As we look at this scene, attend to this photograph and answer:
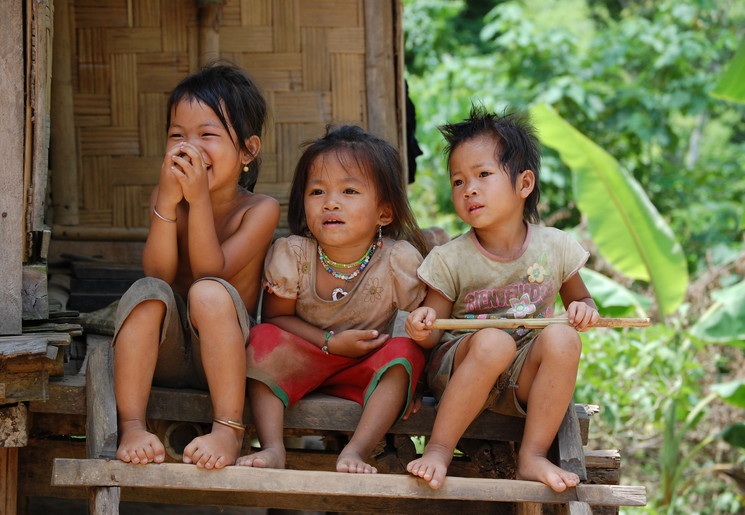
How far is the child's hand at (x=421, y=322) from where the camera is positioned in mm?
2471

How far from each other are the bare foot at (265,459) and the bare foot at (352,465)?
0.17 m

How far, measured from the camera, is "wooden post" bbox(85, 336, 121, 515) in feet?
7.31

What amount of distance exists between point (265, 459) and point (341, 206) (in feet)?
2.61

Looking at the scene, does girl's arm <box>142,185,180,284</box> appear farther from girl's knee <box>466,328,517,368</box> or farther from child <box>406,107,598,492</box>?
girl's knee <box>466,328,517,368</box>

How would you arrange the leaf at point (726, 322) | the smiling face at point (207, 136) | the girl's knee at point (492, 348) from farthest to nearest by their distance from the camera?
the leaf at point (726, 322) < the smiling face at point (207, 136) < the girl's knee at point (492, 348)

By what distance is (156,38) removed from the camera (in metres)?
3.90

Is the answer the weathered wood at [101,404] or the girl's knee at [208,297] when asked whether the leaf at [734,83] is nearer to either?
the girl's knee at [208,297]

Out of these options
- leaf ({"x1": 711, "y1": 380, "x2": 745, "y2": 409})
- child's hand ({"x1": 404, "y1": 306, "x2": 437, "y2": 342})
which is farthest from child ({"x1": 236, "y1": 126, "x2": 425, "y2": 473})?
leaf ({"x1": 711, "y1": 380, "x2": 745, "y2": 409})

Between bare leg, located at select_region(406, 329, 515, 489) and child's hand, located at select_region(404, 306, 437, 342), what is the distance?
126mm

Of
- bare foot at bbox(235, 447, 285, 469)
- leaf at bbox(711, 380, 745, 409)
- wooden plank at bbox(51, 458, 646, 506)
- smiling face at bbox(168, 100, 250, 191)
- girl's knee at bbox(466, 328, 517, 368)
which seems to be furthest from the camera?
leaf at bbox(711, 380, 745, 409)

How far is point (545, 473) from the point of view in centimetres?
235

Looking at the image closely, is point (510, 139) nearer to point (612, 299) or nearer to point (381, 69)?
point (381, 69)

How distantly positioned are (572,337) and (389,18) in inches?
75.5

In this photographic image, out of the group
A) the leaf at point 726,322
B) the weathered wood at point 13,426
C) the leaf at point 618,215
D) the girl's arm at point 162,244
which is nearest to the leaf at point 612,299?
the leaf at point 618,215
